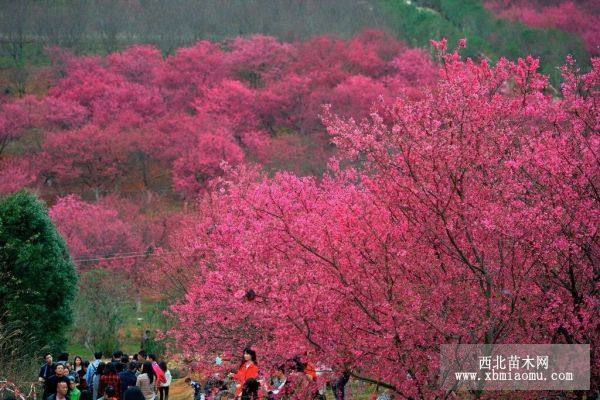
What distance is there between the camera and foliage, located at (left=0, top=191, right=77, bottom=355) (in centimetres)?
2234

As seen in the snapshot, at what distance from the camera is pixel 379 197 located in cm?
1157

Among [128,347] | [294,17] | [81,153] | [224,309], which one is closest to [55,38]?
[294,17]

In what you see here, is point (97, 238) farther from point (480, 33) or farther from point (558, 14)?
point (558, 14)

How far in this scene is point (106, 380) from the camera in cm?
1294

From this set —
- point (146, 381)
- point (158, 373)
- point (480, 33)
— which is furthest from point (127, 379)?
point (480, 33)

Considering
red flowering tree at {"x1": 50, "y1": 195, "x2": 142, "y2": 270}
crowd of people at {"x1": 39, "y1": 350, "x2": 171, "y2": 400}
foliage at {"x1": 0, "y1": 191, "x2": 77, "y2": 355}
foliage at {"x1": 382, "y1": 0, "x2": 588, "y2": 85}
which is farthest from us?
foliage at {"x1": 382, "y1": 0, "x2": 588, "y2": 85}

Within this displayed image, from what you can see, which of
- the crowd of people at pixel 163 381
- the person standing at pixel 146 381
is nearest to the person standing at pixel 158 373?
the crowd of people at pixel 163 381

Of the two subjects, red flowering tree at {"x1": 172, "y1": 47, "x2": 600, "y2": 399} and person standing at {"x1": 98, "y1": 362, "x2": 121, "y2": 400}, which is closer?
red flowering tree at {"x1": 172, "y1": 47, "x2": 600, "y2": 399}

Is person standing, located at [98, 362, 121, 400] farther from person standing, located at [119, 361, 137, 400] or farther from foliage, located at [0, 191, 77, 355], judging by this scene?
foliage, located at [0, 191, 77, 355]

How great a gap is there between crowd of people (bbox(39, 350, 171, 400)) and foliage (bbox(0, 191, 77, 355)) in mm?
7036

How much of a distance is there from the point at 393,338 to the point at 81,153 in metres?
38.9

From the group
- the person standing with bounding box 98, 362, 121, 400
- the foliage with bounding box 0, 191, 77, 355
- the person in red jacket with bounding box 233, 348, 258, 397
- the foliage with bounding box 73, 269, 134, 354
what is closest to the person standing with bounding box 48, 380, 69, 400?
the person standing with bounding box 98, 362, 121, 400

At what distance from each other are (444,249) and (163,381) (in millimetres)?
6841

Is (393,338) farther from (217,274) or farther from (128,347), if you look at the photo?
(128,347)
